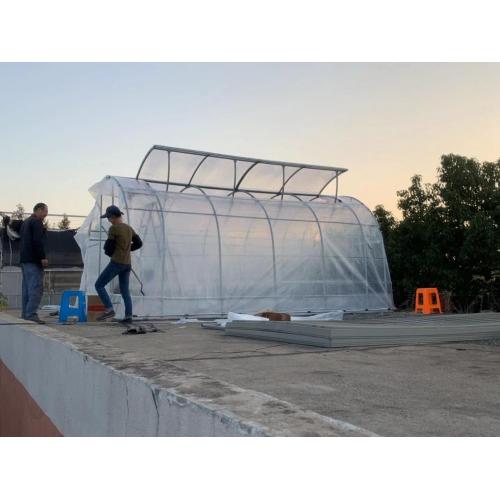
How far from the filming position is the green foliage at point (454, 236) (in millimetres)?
12609

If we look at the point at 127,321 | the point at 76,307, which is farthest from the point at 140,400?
the point at 76,307

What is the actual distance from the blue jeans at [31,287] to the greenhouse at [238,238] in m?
2.32

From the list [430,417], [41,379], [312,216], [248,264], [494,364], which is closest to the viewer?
[430,417]

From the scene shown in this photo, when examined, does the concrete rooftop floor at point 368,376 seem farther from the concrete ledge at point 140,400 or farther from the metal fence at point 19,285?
the metal fence at point 19,285

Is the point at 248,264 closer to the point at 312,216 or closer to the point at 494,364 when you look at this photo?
the point at 312,216

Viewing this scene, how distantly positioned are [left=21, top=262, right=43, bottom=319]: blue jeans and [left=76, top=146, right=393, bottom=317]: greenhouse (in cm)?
232

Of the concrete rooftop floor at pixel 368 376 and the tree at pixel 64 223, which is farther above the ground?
the tree at pixel 64 223

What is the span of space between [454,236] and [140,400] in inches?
470

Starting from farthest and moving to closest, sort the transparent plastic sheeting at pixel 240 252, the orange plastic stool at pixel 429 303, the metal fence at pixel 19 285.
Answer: the metal fence at pixel 19 285, the orange plastic stool at pixel 429 303, the transparent plastic sheeting at pixel 240 252

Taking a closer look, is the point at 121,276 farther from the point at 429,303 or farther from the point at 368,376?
the point at 429,303

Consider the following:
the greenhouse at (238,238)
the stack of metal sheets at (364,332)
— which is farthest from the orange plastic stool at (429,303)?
the stack of metal sheets at (364,332)

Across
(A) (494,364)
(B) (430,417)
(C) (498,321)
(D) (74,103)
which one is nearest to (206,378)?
(B) (430,417)

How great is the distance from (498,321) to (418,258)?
265 inches

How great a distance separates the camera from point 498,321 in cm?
704
